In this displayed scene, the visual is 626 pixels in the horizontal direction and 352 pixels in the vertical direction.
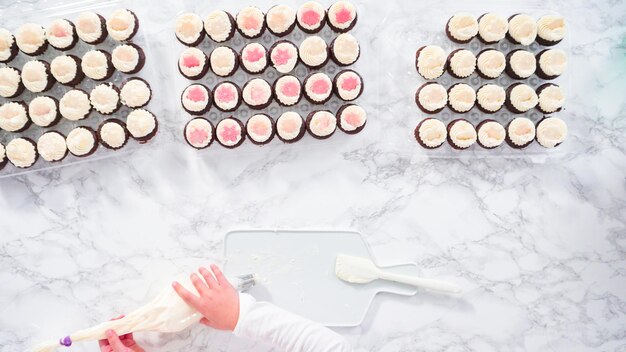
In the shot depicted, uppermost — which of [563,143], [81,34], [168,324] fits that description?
[81,34]

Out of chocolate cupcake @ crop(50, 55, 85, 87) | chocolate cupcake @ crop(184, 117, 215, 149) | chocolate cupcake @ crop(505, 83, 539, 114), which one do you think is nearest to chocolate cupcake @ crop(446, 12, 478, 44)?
chocolate cupcake @ crop(505, 83, 539, 114)

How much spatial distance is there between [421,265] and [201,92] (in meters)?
0.89

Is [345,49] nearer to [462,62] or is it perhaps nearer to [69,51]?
[462,62]

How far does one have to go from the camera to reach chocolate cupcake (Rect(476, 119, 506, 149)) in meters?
1.66

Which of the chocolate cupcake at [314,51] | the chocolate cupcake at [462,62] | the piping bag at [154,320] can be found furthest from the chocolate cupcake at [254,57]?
the piping bag at [154,320]

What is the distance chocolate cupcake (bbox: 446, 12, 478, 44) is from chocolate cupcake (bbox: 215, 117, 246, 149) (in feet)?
2.36

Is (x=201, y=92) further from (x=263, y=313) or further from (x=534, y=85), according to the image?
(x=534, y=85)

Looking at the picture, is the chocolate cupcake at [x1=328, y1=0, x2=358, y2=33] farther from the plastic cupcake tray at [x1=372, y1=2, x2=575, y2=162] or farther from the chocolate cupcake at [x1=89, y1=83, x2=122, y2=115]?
the chocolate cupcake at [x1=89, y1=83, x2=122, y2=115]

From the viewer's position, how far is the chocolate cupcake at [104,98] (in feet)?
5.40

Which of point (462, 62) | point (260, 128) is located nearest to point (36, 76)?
point (260, 128)

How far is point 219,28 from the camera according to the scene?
1.63m

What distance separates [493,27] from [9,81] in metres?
1.49

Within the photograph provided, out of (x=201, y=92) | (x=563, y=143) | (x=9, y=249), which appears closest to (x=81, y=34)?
(x=201, y=92)

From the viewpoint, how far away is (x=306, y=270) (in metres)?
1.75
